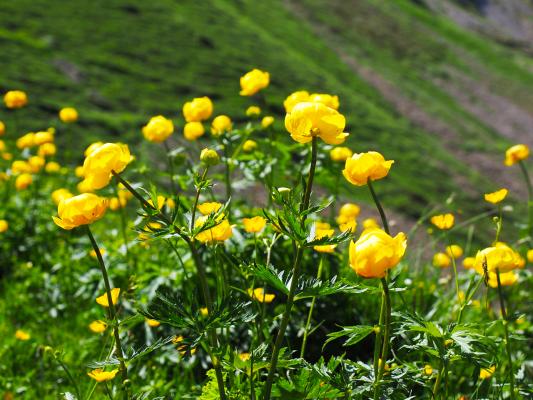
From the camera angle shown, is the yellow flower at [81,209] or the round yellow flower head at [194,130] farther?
the round yellow flower head at [194,130]

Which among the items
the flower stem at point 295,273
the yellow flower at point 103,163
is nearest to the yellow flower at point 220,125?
the yellow flower at point 103,163

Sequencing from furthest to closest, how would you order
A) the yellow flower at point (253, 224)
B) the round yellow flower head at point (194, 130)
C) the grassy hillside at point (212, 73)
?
the grassy hillside at point (212, 73) < the round yellow flower head at point (194, 130) < the yellow flower at point (253, 224)

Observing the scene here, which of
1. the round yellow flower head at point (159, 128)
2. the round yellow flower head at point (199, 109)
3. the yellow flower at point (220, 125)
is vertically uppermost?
the round yellow flower head at point (199, 109)

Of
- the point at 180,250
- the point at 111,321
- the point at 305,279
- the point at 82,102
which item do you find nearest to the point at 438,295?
the point at 180,250

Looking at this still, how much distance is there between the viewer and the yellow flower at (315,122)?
4.10 feet

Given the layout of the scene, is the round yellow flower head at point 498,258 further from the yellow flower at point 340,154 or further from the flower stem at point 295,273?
the yellow flower at point 340,154

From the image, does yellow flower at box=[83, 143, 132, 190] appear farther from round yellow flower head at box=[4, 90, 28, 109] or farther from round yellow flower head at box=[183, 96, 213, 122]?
round yellow flower head at box=[4, 90, 28, 109]

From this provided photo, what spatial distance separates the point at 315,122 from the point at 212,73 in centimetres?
784

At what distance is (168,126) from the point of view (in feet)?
7.05

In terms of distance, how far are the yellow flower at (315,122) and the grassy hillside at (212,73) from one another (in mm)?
4367

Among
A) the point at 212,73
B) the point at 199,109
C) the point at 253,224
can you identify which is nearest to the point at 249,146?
the point at 199,109

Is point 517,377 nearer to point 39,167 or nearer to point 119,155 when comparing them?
point 119,155

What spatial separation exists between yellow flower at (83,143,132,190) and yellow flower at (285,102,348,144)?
36 cm

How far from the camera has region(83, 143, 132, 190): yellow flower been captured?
4.26 ft
